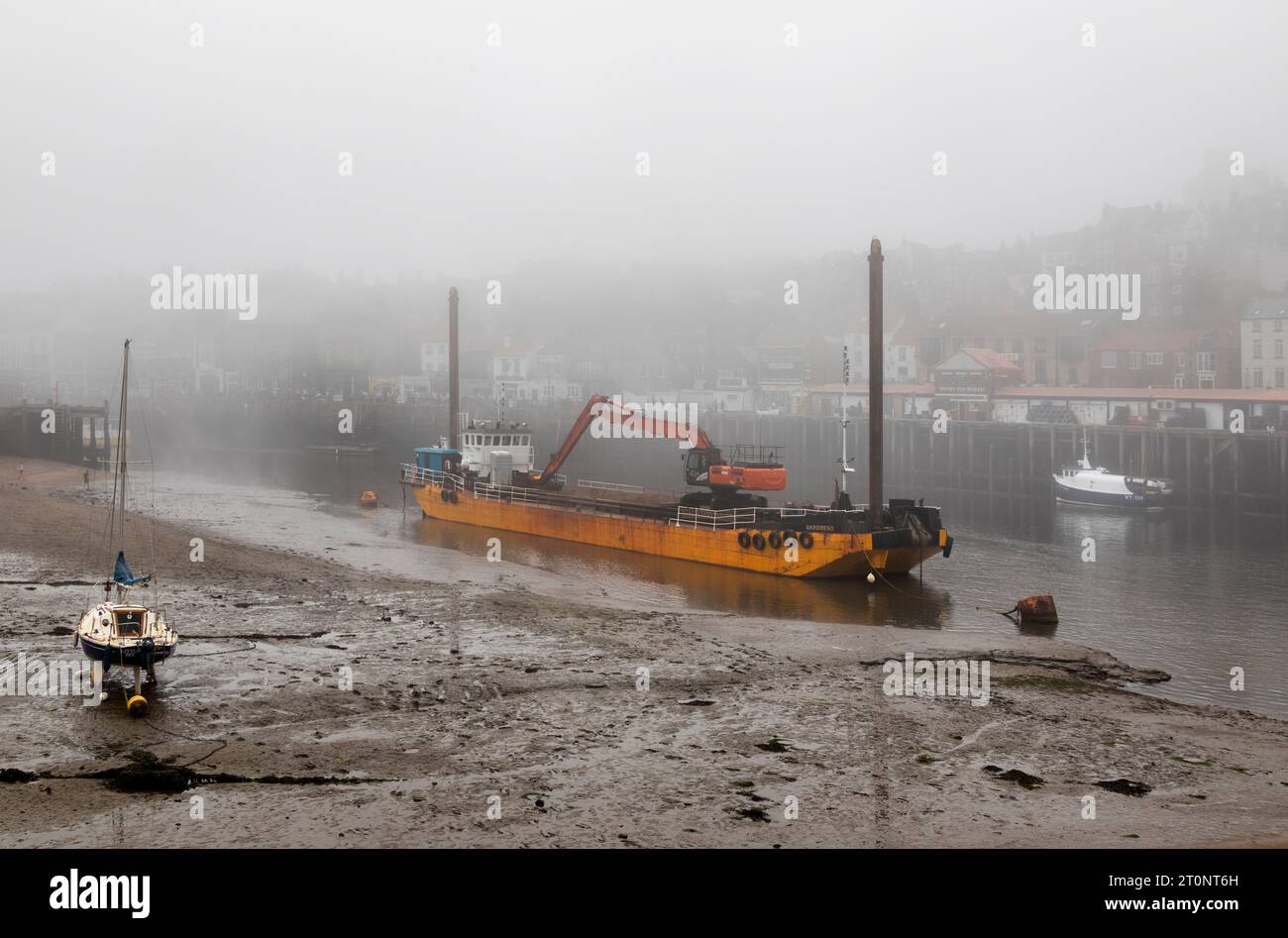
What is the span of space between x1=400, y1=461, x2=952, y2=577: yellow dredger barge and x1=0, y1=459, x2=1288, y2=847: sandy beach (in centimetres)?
835

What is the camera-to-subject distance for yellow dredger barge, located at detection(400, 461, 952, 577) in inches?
1395

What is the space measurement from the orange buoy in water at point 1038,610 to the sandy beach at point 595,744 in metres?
3.20

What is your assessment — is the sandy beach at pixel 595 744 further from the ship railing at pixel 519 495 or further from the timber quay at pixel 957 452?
the timber quay at pixel 957 452

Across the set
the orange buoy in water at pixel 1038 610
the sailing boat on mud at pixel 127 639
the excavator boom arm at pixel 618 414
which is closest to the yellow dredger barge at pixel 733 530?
the excavator boom arm at pixel 618 414

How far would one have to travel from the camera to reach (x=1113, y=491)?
62.7m

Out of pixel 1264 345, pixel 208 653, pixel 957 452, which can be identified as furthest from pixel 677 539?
pixel 1264 345

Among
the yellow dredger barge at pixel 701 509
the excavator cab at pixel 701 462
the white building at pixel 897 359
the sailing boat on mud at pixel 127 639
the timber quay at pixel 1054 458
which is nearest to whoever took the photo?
the sailing boat on mud at pixel 127 639

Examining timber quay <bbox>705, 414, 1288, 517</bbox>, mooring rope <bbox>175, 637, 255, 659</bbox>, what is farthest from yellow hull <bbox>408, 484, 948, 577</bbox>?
timber quay <bbox>705, 414, 1288, 517</bbox>

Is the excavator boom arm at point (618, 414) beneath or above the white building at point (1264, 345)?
beneath

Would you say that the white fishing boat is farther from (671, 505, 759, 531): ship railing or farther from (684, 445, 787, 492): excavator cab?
(671, 505, 759, 531): ship railing

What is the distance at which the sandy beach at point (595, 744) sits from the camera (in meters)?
13.1

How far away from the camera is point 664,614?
2894 centimetres

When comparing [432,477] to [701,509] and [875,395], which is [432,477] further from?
[875,395]
